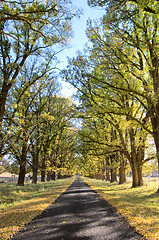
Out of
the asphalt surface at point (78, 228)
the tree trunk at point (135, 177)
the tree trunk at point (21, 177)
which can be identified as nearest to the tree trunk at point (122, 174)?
the tree trunk at point (135, 177)

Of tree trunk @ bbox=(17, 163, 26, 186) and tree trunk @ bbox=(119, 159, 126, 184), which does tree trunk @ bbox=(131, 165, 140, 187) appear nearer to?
tree trunk @ bbox=(119, 159, 126, 184)

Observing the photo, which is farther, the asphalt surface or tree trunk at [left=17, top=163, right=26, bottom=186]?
tree trunk at [left=17, top=163, right=26, bottom=186]

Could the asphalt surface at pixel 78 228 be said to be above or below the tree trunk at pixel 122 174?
above

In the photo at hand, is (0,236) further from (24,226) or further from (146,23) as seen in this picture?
(146,23)

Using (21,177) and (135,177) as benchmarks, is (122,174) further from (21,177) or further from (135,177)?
(21,177)

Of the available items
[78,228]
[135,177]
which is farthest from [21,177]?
[78,228]

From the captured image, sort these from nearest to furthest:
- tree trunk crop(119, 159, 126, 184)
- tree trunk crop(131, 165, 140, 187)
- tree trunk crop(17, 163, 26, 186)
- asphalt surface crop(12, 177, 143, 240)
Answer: asphalt surface crop(12, 177, 143, 240) → tree trunk crop(131, 165, 140, 187) → tree trunk crop(17, 163, 26, 186) → tree trunk crop(119, 159, 126, 184)

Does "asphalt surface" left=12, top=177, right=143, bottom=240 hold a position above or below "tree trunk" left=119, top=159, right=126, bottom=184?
above

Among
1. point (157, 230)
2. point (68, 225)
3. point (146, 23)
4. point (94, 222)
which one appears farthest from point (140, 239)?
point (146, 23)

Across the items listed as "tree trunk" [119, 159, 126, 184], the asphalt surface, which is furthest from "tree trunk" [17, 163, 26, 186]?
the asphalt surface

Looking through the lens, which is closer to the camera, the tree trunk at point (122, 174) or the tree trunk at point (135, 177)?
the tree trunk at point (135, 177)

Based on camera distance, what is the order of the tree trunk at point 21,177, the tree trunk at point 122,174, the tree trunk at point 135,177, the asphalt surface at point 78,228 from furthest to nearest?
the tree trunk at point 122,174 → the tree trunk at point 21,177 → the tree trunk at point 135,177 → the asphalt surface at point 78,228

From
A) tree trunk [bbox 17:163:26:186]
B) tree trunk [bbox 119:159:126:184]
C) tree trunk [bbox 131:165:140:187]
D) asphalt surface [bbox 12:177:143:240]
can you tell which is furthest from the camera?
tree trunk [bbox 119:159:126:184]

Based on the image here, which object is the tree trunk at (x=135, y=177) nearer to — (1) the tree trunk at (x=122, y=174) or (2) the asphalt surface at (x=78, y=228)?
(1) the tree trunk at (x=122, y=174)
